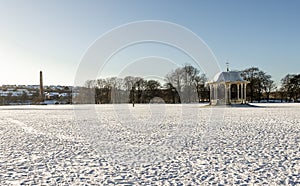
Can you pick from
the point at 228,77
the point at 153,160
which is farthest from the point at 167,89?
the point at 153,160

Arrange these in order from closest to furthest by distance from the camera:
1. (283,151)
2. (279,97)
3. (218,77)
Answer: (283,151)
(218,77)
(279,97)

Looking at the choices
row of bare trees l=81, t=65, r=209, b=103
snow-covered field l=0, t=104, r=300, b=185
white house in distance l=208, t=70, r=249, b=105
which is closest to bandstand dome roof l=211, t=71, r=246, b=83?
white house in distance l=208, t=70, r=249, b=105

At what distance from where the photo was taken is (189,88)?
66562mm

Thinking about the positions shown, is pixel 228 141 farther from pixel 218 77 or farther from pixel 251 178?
pixel 218 77

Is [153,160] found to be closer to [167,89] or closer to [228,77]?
[228,77]

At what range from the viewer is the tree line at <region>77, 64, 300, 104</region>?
65.9 meters

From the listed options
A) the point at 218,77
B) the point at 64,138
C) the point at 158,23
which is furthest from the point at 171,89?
the point at 64,138

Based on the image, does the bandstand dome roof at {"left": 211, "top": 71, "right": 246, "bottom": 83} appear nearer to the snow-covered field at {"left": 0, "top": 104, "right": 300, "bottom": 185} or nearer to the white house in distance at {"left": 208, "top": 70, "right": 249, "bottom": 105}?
the white house in distance at {"left": 208, "top": 70, "right": 249, "bottom": 105}

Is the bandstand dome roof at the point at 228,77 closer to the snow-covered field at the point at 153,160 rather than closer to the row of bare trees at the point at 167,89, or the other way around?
the row of bare trees at the point at 167,89

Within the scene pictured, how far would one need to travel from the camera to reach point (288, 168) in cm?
636

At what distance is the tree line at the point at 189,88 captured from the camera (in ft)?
216

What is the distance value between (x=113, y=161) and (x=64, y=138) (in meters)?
4.94

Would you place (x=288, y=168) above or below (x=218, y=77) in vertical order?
below

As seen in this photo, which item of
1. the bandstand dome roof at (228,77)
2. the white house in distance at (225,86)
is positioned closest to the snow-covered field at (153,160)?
the white house in distance at (225,86)
